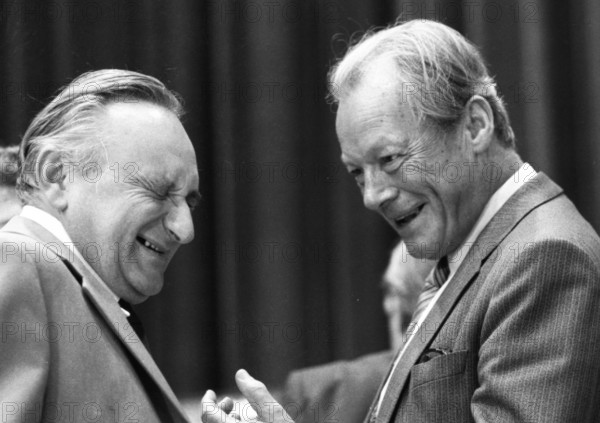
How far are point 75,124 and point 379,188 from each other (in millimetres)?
584

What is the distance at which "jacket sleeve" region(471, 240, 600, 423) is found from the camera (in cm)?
153

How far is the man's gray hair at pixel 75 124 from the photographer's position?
180cm

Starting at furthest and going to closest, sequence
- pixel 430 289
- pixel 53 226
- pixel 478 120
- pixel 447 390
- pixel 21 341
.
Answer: pixel 430 289 < pixel 478 120 < pixel 53 226 < pixel 447 390 < pixel 21 341

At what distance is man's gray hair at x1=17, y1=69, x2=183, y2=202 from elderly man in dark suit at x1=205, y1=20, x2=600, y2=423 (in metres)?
0.42

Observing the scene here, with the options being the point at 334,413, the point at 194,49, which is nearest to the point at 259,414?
the point at 334,413

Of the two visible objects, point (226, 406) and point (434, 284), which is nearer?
point (226, 406)

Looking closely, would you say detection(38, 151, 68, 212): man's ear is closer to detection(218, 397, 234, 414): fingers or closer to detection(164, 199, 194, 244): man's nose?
detection(164, 199, 194, 244): man's nose

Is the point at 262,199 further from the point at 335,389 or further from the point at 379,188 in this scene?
the point at 379,188

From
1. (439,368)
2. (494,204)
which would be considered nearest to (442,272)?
(494,204)

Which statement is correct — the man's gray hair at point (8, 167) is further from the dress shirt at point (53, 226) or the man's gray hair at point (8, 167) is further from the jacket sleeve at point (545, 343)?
the jacket sleeve at point (545, 343)

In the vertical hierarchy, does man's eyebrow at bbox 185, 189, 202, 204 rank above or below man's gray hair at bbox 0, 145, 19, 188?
above

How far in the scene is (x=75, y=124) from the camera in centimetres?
183

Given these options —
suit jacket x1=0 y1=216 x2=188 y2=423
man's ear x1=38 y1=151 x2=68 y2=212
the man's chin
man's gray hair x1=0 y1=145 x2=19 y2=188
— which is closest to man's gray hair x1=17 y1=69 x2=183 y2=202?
man's ear x1=38 y1=151 x2=68 y2=212

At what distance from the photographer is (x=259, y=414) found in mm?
1790
